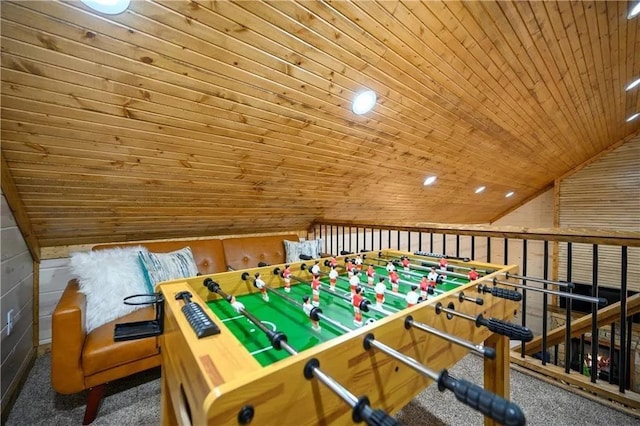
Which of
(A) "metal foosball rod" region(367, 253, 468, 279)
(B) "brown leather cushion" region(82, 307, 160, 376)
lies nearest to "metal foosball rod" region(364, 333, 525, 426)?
(A) "metal foosball rod" region(367, 253, 468, 279)

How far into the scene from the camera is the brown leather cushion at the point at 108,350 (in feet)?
4.89

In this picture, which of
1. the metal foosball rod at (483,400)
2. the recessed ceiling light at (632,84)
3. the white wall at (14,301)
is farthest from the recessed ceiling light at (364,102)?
the recessed ceiling light at (632,84)

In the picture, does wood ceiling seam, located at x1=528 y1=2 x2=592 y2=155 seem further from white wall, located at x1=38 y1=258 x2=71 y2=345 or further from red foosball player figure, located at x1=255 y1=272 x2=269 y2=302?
white wall, located at x1=38 y1=258 x2=71 y2=345

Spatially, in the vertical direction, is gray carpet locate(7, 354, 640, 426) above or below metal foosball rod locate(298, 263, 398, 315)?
below

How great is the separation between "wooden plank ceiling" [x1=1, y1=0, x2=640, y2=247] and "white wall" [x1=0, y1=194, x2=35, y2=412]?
0.23 meters

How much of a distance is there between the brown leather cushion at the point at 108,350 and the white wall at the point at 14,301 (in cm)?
56

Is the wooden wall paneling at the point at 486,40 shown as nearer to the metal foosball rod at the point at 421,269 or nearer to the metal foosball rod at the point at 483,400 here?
the metal foosball rod at the point at 421,269

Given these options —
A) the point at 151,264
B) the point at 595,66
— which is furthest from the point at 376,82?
the point at 595,66

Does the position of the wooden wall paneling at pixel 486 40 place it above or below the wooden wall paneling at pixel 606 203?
above

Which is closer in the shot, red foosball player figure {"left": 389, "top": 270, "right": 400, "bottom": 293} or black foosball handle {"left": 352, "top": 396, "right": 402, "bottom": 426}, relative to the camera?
black foosball handle {"left": 352, "top": 396, "right": 402, "bottom": 426}

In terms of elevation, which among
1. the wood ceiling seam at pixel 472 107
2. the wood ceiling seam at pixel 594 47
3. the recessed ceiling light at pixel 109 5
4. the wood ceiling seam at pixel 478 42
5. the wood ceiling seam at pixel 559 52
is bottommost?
the recessed ceiling light at pixel 109 5

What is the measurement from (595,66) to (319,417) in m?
3.95

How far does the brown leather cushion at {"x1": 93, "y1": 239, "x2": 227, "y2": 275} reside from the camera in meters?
2.46

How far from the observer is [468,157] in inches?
152
